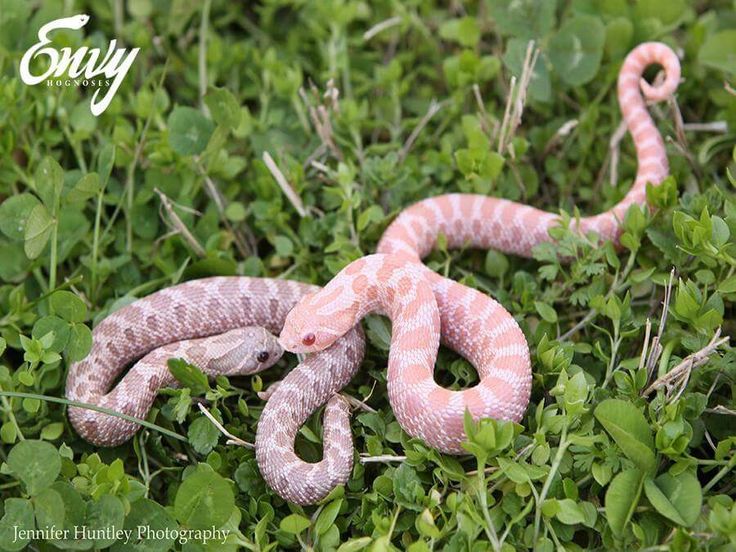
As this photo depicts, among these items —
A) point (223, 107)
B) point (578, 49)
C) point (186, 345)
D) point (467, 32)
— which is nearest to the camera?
point (186, 345)

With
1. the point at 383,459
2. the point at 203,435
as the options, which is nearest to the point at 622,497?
the point at 383,459

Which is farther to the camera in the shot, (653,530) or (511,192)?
(511,192)

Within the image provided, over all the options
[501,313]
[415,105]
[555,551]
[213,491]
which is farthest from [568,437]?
[415,105]

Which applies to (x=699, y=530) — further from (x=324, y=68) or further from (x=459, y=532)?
(x=324, y=68)

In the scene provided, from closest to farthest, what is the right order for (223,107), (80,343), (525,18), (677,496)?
1. (677,496)
2. (80,343)
3. (223,107)
4. (525,18)

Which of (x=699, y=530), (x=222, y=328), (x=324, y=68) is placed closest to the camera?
(x=699, y=530)

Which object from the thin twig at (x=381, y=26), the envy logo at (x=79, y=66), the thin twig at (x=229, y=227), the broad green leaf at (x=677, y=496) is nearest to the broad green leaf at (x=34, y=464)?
the thin twig at (x=229, y=227)

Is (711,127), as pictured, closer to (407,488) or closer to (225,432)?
(407,488)
